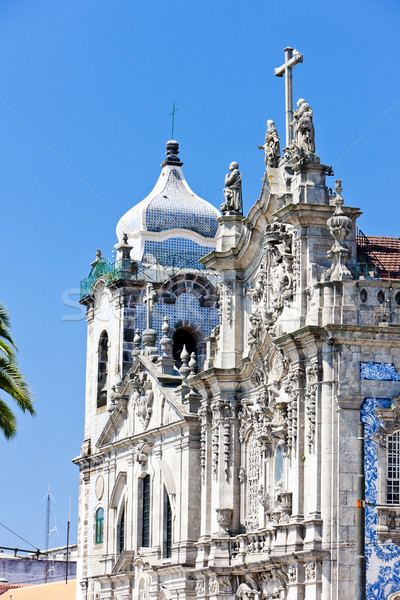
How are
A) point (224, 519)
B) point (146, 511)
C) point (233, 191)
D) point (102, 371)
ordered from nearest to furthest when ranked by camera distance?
point (224, 519), point (233, 191), point (146, 511), point (102, 371)

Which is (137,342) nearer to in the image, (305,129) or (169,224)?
(169,224)

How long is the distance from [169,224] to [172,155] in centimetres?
345

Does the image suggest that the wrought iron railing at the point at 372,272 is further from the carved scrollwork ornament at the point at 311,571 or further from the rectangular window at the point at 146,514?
the rectangular window at the point at 146,514

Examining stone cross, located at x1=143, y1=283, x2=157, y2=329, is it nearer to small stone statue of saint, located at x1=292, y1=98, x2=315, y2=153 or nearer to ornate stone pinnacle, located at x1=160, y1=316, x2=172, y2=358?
ornate stone pinnacle, located at x1=160, y1=316, x2=172, y2=358

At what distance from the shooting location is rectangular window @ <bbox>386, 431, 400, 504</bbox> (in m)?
39.2

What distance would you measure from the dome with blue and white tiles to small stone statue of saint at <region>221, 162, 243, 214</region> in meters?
10.4

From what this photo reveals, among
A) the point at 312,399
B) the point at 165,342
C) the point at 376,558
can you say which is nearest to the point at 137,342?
the point at 165,342

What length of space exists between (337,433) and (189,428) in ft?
38.0

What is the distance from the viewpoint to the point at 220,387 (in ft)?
154

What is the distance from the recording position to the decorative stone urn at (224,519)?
45844mm

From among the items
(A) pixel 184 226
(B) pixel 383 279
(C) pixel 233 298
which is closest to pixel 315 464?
(B) pixel 383 279

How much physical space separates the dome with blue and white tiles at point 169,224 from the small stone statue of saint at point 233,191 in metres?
10.4

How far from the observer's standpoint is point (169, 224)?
60.2m

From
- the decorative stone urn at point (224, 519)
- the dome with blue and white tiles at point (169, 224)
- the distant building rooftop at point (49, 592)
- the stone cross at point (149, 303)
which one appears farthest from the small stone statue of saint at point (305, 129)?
the distant building rooftop at point (49, 592)
